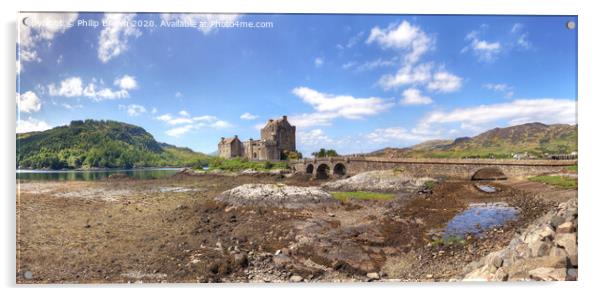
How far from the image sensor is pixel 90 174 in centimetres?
688

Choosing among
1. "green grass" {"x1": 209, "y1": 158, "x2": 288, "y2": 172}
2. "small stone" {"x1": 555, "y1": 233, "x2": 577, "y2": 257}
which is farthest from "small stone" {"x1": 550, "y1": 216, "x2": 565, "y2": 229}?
"green grass" {"x1": 209, "y1": 158, "x2": 288, "y2": 172}

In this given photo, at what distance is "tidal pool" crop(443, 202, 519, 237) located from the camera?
5.63 meters

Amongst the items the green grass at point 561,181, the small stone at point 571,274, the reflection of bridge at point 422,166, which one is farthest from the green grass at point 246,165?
the small stone at point 571,274

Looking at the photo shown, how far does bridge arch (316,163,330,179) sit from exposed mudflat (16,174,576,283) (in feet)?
4.74

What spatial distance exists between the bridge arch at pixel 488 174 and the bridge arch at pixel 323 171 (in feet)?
13.1

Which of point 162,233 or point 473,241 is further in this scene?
point 162,233

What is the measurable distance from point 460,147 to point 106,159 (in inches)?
344

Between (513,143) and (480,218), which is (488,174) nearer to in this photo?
(513,143)

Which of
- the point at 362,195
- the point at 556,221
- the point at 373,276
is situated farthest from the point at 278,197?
the point at 556,221

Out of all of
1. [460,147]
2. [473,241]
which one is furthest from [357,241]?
[460,147]

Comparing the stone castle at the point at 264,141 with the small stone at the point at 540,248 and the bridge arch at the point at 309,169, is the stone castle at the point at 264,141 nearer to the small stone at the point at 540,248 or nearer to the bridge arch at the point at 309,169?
the bridge arch at the point at 309,169

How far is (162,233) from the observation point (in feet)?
19.1
